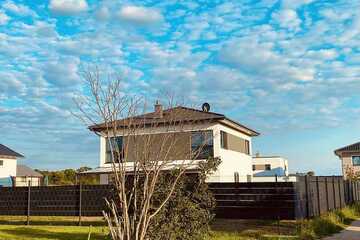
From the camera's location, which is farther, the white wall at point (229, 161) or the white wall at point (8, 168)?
the white wall at point (8, 168)

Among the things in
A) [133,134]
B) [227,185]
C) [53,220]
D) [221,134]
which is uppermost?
[221,134]

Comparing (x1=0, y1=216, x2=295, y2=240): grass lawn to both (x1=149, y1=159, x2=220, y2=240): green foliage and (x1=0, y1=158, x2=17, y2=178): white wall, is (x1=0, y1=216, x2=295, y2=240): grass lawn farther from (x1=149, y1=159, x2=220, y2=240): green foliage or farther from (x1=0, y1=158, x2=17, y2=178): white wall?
(x1=0, y1=158, x2=17, y2=178): white wall

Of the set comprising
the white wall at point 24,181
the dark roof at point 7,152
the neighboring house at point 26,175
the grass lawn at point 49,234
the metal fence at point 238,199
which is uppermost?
the dark roof at point 7,152

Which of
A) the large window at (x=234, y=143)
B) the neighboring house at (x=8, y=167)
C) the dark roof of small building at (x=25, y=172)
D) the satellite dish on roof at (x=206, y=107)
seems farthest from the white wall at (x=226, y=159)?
the dark roof of small building at (x=25, y=172)

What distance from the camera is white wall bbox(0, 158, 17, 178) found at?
1772 inches

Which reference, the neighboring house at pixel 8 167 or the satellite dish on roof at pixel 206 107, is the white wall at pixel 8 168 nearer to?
the neighboring house at pixel 8 167

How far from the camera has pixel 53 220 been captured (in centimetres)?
1972

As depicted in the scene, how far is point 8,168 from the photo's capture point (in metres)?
45.9

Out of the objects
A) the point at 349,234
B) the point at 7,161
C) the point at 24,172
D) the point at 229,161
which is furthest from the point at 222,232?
the point at 24,172

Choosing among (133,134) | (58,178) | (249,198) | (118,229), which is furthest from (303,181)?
(58,178)

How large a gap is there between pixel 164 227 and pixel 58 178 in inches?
1779

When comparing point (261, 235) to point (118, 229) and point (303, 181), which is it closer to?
point (303, 181)

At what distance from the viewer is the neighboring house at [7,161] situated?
4498cm

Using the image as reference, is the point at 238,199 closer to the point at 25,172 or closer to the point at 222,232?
the point at 222,232
